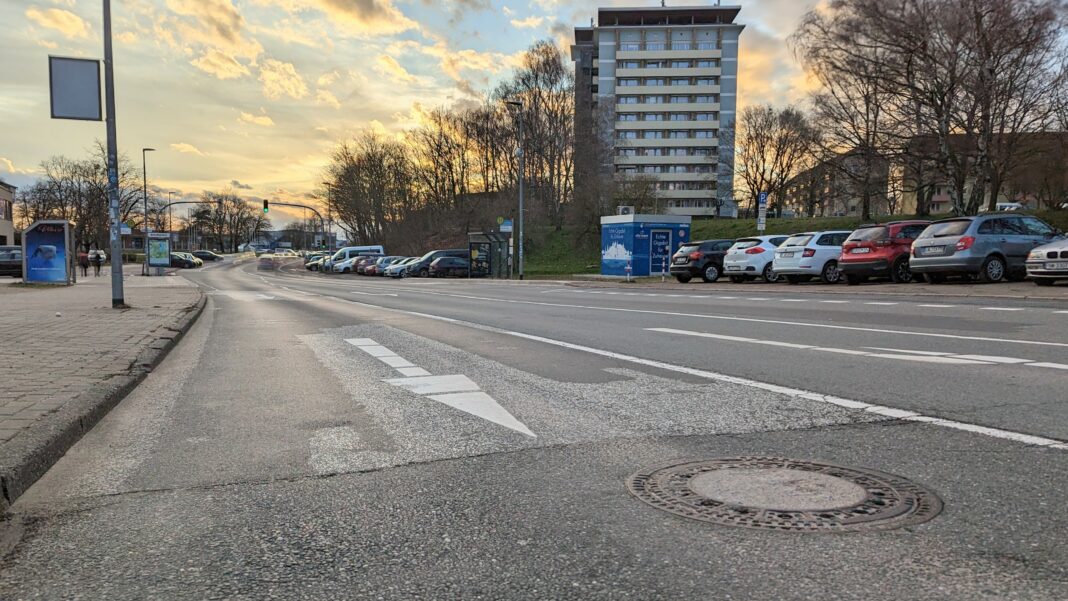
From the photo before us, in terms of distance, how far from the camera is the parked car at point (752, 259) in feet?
82.4

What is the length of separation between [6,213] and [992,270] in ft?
281

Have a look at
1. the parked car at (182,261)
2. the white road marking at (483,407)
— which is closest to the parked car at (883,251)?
the white road marking at (483,407)

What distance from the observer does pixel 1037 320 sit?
11.0 metres

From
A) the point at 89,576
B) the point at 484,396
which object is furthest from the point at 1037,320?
the point at 89,576

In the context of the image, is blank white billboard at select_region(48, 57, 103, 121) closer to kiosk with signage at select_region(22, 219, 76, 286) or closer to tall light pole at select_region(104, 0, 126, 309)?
tall light pole at select_region(104, 0, 126, 309)

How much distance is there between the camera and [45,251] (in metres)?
28.5

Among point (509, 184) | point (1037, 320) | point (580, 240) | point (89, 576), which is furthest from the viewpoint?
point (509, 184)

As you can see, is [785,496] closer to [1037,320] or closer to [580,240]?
[1037,320]

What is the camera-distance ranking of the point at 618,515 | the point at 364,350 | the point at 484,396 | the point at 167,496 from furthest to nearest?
the point at 364,350, the point at 484,396, the point at 167,496, the point at 618,515

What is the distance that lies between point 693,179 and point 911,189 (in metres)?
70.4

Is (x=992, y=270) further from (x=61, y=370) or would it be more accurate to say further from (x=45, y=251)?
(x=45, y=251)

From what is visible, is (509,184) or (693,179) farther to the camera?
(693,179)

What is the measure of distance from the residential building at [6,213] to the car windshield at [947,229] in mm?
79044

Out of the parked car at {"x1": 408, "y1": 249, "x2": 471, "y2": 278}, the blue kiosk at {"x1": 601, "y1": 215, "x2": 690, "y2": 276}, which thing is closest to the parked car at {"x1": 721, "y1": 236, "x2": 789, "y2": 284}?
the blue kiosk at {"x1": 601, "y1": 215, "x2": 690, "y2": 276}
